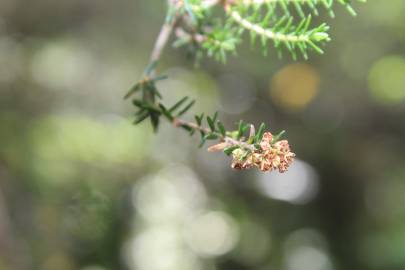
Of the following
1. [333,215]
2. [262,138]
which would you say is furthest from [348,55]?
[262,138]

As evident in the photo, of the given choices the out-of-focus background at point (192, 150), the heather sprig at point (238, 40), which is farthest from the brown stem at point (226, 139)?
the out-of-focus background at point (192, 150)

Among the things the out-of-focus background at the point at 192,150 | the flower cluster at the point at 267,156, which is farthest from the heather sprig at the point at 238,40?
the out-of-focus background at the point at 192,150

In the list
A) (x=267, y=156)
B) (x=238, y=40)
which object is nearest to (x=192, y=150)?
(x=238, y=40)

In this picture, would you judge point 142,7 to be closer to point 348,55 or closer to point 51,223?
point 348,55

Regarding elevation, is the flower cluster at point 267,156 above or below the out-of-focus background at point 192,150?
above

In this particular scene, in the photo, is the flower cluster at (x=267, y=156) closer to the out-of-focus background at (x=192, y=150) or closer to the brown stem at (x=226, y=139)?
the brown stem at (x=226, y=139)

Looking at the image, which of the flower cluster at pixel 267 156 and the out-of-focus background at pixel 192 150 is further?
the out-of-focus background at pixel 192 150
